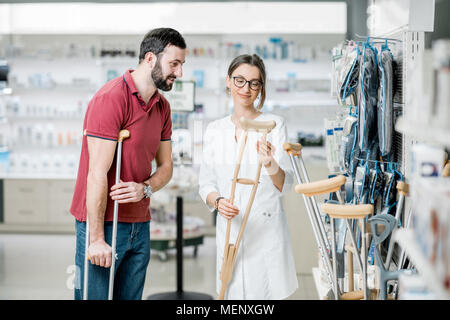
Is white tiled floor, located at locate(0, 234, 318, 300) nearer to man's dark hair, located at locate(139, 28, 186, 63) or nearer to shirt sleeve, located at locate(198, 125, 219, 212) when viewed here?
shirt sleeve, located at locate(198, 125, 219, 212)

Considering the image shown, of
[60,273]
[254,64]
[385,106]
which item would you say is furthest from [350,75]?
[60,273]

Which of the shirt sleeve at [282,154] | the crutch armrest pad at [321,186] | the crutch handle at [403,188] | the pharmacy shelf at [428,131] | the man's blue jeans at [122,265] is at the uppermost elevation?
the pharmacy shelf at [428,131]

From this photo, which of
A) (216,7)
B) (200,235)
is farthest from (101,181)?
(216,7)

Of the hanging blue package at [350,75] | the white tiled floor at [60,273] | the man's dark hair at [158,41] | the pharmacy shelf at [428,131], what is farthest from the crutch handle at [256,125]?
the white tiled floor at [60,273]

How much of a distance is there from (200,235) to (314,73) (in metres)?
2.86

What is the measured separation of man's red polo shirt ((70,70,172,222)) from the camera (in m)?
2.27

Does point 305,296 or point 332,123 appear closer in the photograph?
point 332,123

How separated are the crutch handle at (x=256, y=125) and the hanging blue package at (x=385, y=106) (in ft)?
2.03

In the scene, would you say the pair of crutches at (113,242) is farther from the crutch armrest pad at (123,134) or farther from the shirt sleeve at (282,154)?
the shirt sleeve at (282,154)

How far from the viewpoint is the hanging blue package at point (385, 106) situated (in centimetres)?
268

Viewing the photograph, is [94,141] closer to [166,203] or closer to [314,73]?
[166,203]
